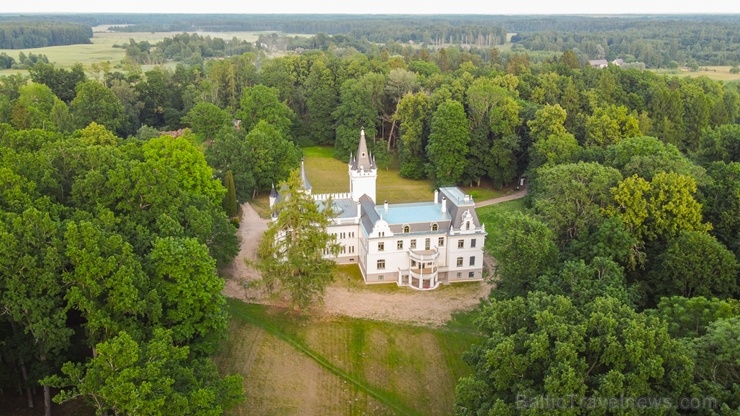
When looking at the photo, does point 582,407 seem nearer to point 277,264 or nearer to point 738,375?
point 738,375

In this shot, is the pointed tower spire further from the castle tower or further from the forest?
Answer: the forest

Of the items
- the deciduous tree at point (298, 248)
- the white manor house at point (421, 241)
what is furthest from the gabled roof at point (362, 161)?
the deciduous tree at point (298, 248)

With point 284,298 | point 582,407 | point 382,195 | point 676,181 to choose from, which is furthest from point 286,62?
point 582,407

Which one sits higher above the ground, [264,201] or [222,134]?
[222,134]

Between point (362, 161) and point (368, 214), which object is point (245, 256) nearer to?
Answer: point (368, 214)

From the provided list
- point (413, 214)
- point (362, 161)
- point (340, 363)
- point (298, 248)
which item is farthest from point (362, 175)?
point (340, 363)
